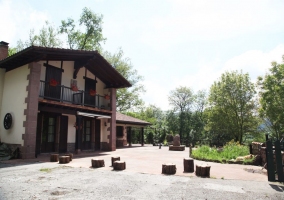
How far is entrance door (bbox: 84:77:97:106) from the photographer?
1370 centimetres

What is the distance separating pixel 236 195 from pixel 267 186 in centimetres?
127

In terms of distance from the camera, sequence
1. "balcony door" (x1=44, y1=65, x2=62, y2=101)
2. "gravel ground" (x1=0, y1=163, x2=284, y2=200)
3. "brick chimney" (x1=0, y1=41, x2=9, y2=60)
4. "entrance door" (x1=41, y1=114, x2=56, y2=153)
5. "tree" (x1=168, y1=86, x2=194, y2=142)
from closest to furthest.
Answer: "gravel ground" (x1=0, y1=163, x2=284, y2=200), "balcony door" (x1=44, y1=65, x2=62, y2=101), "entrance door" (x1=41, y1=114, x2=56, y2=153), "brick chimney" (x1=0, y1=41, x2=9, y2=60), "tree" (x1=168, y1=86, x2=194, y2=142)

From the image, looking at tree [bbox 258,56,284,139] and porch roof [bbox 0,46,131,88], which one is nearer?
porch roof [bbox 0,46,131,88]

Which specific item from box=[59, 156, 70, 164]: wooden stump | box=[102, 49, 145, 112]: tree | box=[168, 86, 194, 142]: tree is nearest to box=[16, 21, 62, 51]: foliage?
box=[102, 49, 145, 112]: tree

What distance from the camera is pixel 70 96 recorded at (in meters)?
12.7

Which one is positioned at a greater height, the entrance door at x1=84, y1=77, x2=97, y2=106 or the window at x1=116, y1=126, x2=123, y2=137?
the entrance door at x1=84, y1=77, x2=97, y2=106

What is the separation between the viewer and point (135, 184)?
5.02m

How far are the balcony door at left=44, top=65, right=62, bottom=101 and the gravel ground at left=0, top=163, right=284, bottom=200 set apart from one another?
18.4 feet

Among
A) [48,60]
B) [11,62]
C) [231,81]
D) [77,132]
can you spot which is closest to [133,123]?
[77,132]

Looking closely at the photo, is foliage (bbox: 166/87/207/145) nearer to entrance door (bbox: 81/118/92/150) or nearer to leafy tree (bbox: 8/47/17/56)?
entrance door (bbox: 81/118/92/150)

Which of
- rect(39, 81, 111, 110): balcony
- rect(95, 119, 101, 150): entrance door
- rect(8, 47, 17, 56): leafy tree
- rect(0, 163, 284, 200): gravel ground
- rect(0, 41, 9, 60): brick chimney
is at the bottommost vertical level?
rect(0, 163, 284, 200): gravel ground

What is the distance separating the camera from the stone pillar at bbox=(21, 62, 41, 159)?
9.34m

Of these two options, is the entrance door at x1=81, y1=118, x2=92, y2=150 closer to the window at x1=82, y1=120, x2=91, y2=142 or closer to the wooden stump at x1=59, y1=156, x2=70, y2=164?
the window at x1=82, y1=120, x2=91, y2=142

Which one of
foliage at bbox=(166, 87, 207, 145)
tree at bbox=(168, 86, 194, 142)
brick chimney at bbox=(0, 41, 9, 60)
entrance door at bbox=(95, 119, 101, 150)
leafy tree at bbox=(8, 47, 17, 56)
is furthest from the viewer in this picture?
tree at bbox=(168, 86, 194, 142)
